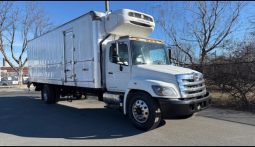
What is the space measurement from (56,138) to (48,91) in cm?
558

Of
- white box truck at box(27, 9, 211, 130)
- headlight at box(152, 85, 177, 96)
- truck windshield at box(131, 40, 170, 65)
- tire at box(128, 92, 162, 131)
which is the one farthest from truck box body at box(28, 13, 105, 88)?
headlight at box(152, 85, 177, 96)

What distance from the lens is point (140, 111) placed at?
4883 mm

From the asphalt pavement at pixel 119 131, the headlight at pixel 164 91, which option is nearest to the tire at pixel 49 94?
the asphalt pavement at pixel 119 131

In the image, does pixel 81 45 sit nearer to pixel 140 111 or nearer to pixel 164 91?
pixel 140 111

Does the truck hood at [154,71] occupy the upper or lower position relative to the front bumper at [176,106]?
upper

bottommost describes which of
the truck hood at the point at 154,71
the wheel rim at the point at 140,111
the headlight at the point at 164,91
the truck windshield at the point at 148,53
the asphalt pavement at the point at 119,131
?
the asphalt pavement at the point at 119,131

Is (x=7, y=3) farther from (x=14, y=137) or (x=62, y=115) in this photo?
(x=14, y=137)

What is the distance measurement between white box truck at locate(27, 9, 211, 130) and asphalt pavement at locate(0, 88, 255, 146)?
18.1 inches

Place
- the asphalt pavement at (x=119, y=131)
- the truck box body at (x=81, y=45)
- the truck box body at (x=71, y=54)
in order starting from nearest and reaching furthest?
1. the asphalt pavement at (x=119, y=131)
2. the truck box body at (x=81, y=45)
3. the truck box body at (x=71, y=54)

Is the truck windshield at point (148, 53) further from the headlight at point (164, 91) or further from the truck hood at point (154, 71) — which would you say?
the headlight at point (164, 91)

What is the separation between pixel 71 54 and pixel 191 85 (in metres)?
4.84

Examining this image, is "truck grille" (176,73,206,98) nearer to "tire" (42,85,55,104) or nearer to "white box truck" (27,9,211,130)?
"white box truck" (27,9,211,130)

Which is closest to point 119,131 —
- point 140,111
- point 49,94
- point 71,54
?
point 140,111

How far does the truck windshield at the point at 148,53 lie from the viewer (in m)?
5.37
